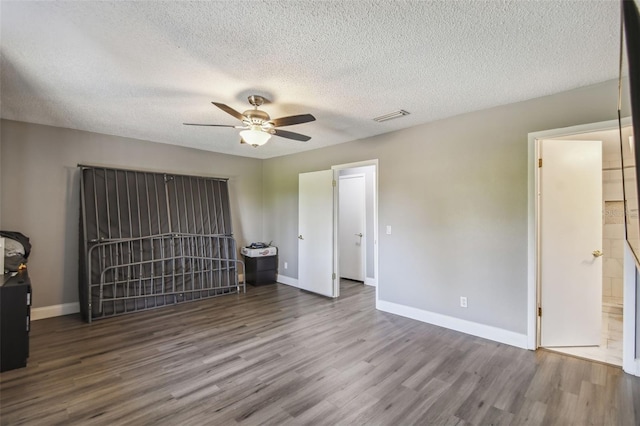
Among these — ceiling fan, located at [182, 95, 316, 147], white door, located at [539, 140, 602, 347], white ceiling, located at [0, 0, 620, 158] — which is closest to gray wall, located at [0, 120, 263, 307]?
white ceiling, located at [0, 0, 620, 158]

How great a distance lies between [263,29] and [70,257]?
13.4 ft

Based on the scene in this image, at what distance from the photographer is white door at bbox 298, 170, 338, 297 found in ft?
16.1

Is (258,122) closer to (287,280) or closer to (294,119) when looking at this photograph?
(294,119)

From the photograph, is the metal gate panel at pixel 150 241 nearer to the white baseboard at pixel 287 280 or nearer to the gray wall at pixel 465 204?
the white baseboard at pixel 287 280

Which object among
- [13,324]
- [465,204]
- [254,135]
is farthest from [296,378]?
[465,204]

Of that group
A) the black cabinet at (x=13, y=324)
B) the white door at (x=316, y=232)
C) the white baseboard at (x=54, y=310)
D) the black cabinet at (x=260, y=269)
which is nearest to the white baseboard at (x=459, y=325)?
the white door at (x=316, y=232)

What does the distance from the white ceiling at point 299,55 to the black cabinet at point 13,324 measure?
1792 mm

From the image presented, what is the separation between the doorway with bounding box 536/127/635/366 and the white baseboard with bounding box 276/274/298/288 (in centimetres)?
370

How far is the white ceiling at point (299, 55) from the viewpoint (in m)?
1.73

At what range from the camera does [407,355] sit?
2854 mm

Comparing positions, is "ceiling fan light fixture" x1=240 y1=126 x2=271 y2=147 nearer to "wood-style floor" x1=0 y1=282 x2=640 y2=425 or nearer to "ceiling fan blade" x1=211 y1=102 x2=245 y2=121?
"ceiling fan blade" x1=211 y1=102 x2=245 y2=121

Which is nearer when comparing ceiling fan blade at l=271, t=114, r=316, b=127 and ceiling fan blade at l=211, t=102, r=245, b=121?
ceiling fan blade at l=211, t=102, r=245, b=121

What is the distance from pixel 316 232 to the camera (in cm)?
511

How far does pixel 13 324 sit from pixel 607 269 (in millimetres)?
7171
